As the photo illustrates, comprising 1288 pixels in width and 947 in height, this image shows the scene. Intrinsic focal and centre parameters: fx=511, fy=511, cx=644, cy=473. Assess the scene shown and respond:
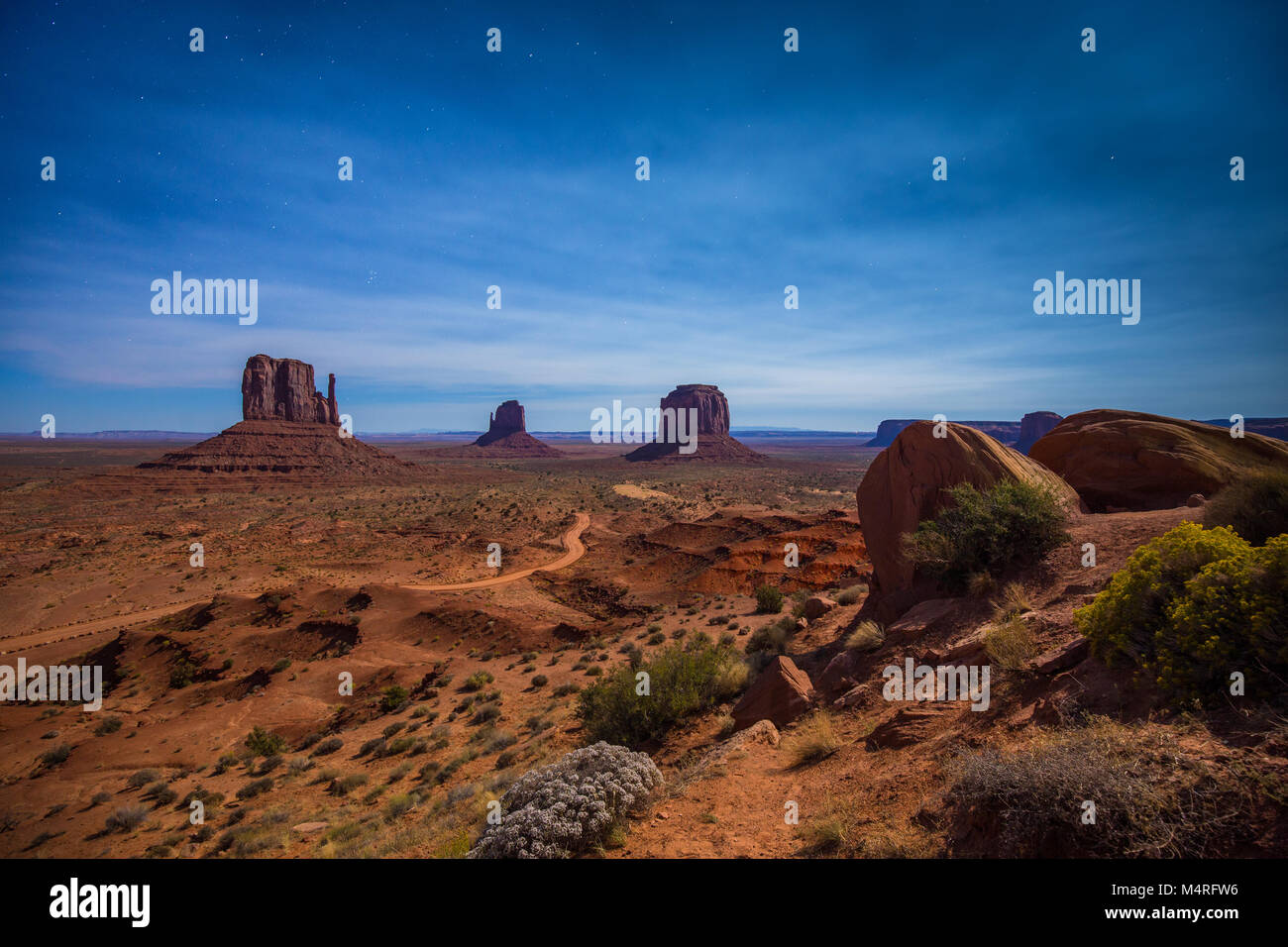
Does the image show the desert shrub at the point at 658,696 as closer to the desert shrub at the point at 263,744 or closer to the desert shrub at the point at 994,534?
the desert shrub at the point at 994,534

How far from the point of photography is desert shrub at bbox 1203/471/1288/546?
21.5ft

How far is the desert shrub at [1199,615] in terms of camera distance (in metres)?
3.93

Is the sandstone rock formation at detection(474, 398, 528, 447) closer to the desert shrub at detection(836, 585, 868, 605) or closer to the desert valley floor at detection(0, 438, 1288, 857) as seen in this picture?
the desert valley floor at detection(0, 438, 1288, 857)

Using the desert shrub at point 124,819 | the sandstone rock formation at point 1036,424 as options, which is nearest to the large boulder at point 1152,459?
the desert shrub at point 124,819

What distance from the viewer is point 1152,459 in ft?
41.2

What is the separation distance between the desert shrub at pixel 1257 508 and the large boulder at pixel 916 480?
3.18 metres

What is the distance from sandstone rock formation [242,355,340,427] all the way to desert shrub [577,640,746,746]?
108 m

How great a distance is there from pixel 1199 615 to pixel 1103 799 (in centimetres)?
225

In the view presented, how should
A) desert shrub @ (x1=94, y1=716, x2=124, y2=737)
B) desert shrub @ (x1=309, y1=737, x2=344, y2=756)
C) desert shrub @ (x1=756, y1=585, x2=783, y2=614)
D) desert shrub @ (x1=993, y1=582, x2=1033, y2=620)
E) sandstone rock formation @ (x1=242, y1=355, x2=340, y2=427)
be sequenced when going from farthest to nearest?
sandstone rock formation @ (x1=242, y1=355, x2=340, y2=427)
desert shrub @ (x1=756, y1=585, x2=783, y2=614)
desert shrub @ (x1=94, y1=716, x2=124, y2=737)
desert shrub @ (x1=309, y1=737, x2=344, y2=756)
desert shrub @ (x1=993, y1=582, x2=1033, y2=620)

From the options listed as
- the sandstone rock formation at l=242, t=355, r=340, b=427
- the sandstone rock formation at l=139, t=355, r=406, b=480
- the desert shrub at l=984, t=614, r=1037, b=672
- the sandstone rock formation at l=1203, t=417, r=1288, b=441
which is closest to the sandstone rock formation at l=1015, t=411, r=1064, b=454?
the sandstone rock formation at l=1203, t=417, r=1288, b=441

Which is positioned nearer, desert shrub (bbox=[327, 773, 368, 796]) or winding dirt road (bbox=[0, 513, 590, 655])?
desert shrub (bbox=[327, 773, 368, 796])
